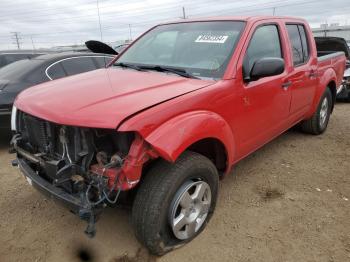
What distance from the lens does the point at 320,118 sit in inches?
206

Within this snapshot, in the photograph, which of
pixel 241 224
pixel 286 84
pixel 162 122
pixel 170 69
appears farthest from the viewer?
pixel 286 84

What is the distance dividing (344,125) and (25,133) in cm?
545

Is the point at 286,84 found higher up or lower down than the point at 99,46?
lower down

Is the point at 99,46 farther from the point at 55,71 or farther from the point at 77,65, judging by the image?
the point at 77,65

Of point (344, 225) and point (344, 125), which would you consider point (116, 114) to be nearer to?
point (344, 225)

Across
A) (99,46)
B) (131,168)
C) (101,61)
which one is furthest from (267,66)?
(101,61)

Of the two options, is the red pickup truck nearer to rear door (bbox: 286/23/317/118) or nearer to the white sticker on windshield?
the white sticker on windshield

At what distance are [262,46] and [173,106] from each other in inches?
62.9

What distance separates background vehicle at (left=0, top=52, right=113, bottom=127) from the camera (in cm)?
478

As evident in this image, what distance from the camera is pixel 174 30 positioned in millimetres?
3680

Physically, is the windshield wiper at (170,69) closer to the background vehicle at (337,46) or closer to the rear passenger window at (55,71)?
the rear passenger window at (55,71)

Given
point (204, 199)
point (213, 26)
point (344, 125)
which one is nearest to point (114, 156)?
point (204, 199)

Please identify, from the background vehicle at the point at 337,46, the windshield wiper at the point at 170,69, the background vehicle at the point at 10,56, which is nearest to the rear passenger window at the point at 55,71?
the windshield wiper at the point at 170,69

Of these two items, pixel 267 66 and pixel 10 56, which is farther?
pixel 10 56
